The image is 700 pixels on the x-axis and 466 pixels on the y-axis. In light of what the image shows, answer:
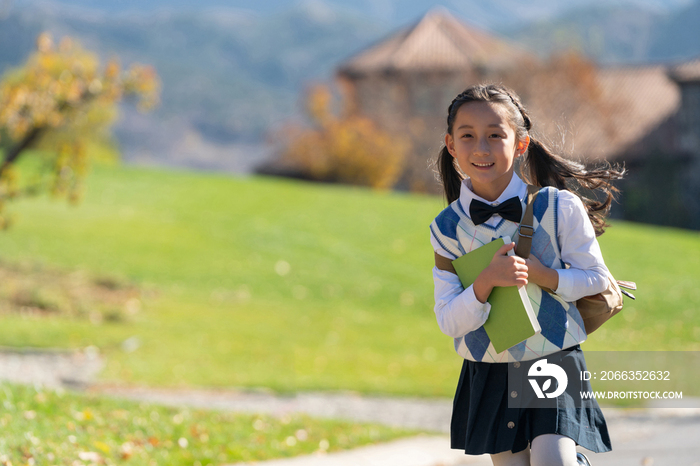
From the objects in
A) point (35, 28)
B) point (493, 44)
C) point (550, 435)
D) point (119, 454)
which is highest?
point (35, 28)

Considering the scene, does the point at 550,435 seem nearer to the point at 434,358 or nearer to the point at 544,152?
the point at 544,152

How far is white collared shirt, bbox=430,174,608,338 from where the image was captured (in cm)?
265

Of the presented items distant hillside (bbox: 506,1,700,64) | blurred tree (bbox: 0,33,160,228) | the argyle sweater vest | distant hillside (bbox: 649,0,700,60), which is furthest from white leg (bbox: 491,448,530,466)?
distant hillside (bbox: 649,0,700,60)

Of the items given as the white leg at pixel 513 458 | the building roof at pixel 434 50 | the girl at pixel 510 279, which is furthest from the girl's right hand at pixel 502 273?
the building roof at pixel 434 50

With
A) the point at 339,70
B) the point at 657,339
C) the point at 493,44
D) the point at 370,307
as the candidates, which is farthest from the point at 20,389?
the point at 493,44

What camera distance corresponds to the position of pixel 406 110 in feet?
130

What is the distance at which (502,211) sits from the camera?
109 inches

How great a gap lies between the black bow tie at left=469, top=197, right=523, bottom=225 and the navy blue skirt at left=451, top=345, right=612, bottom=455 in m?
0.55

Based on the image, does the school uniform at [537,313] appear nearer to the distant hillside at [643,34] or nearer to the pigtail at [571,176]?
the pigtail at [571,176]

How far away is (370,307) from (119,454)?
10.3 m

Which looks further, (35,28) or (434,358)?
(35,28)

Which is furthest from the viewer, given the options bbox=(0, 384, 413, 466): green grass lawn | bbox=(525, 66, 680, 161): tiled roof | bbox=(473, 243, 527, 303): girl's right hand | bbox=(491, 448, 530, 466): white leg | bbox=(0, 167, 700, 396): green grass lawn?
bbox=(525, 66, 680, 161): tiled roof

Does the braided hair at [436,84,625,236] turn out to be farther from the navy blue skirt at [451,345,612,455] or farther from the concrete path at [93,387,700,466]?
the concrete path at [93,387,700,466]

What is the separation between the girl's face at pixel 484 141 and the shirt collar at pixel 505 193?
0.20ft
